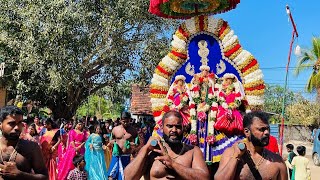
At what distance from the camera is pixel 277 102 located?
71.8 meters

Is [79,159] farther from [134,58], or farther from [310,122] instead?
[310,122]

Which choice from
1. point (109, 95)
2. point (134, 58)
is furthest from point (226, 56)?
point (109, 95)

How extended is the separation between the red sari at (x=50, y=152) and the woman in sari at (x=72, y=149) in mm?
161

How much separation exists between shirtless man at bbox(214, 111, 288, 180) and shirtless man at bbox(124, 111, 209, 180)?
0.90ft

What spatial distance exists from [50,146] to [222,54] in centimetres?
454

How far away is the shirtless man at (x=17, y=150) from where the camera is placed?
409 centimetres

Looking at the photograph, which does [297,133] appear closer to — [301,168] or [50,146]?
Result: [301,168]

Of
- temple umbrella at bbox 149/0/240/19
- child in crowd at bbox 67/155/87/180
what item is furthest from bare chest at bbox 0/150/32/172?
child in crowd at bbox 67/155/87/180

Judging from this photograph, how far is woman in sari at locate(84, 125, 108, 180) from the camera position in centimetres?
948

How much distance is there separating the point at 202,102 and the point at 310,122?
87.8 feet

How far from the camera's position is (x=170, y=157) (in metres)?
4.05

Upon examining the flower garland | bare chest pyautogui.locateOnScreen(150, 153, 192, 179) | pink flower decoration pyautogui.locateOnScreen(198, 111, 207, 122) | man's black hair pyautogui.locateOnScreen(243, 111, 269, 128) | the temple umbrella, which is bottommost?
bare chest pyautogui.locateOnScreen(150, 153, 192, 179)

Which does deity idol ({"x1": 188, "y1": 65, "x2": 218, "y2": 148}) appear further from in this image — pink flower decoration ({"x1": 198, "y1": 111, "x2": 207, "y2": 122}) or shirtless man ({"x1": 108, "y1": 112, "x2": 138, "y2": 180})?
shirtless man ({"x1": 108, "y1": 112, "x2": 138, "y2": 180})

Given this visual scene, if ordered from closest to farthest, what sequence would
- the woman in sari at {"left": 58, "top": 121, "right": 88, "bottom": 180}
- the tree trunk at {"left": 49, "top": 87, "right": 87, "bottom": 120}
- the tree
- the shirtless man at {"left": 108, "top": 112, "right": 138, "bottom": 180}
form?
the shirtless man at {"left": 108, "top": 112, "right": 138, "bottom": 180} → the woman in sari at {"left": 58, "top": 121, "right": 88, "bottom": 180} → the tree → the tree trunk at {"left": 49, "top": 87, "right": 87, "bottom": 120}
